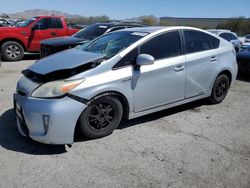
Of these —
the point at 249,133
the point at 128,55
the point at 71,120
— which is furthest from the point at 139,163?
the point at 249,133

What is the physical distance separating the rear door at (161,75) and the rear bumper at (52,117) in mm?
1023

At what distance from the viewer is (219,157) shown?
3711 millimetres

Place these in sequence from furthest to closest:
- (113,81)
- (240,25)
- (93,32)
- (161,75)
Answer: (240,25) < (93,32) < (161,75) < (113,81)

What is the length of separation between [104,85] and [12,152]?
1.46 metres

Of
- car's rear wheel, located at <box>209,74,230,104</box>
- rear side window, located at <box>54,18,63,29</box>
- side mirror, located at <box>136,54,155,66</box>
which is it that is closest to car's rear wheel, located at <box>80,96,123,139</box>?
side mirror, located at <box>136,54,155,66</box>

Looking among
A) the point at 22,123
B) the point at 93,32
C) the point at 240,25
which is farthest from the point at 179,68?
the point at 240,25

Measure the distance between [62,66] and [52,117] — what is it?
788 mm

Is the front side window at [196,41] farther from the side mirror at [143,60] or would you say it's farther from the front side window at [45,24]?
the front side window at [45,24]

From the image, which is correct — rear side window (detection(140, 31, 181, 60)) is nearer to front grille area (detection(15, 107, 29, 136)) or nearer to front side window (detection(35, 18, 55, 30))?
front grille area (detection(15, 107, 29, 136))

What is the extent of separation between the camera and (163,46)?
15.4ft

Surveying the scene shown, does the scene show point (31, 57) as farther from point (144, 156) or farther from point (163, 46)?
point (144, 156)

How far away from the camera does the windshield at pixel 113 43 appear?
14.6 feet

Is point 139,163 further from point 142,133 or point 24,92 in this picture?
point 24,92

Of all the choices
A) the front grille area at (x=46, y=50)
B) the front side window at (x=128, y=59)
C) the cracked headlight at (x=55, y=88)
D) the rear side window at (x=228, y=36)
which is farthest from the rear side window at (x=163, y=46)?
the rear side window at (x=228, y=36)
